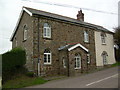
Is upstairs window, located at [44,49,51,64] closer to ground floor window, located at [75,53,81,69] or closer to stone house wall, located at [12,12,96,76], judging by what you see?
stone house wall, located at [12,12,96,76]

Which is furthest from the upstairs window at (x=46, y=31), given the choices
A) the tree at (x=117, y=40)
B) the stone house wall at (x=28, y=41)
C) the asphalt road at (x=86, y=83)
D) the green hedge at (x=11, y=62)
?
the tree at (x=117, y=40)

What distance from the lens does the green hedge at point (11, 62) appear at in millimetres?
11115

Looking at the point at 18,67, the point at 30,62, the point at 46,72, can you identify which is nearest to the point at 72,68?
the point at 46,72

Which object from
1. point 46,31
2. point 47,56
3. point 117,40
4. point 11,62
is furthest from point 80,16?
point 11,62

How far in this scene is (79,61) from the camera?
14719mm

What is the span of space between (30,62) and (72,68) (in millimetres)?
4925

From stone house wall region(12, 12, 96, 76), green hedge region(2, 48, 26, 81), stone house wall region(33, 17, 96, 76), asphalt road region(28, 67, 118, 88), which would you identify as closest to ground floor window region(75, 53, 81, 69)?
stone house wall region(12, 12, 96, 76)

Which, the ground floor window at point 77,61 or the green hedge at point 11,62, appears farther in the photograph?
the ground floor window at point 77,61

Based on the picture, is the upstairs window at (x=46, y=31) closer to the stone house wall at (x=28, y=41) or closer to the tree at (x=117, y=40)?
the stone house wall at (x=28, y=41)

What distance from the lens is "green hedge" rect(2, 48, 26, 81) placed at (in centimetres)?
1111

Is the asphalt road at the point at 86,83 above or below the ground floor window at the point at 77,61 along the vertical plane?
below

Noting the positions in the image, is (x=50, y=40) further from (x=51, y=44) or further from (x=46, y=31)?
(x=46, y=31)

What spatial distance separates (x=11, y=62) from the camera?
11734 mm

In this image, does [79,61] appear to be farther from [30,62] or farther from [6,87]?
[6,87]
